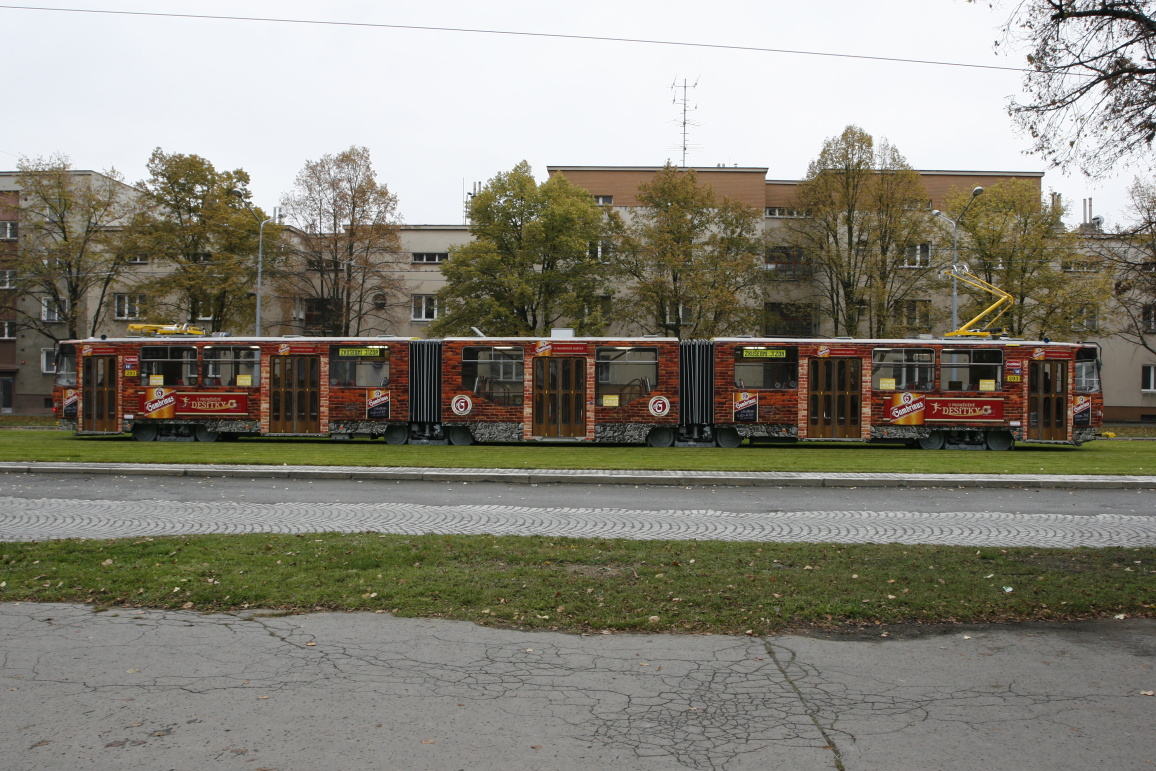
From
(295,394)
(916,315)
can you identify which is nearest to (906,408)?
(916,315)

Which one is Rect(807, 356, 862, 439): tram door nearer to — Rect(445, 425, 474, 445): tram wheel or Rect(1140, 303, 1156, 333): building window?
Rect(445, 425, 474, 445): tram wheel

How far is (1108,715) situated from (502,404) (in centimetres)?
2339

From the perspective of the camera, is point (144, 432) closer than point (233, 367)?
No

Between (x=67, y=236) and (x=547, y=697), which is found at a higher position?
(x=67, y=236)

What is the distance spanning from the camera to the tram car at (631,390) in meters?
26.8

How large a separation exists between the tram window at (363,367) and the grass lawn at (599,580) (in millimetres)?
18810

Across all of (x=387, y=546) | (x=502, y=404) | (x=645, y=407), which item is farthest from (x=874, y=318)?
(x=387, y=546)

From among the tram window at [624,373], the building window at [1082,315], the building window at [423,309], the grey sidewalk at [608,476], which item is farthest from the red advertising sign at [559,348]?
the building window at [1082,315]

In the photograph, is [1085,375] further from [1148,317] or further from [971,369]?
[1148,317]

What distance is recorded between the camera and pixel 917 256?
43938 millimetres

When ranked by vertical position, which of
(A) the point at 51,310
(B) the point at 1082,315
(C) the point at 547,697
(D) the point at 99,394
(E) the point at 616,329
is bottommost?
(C) the point at 547,697

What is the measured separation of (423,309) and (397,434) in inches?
933

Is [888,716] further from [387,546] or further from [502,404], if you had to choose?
[502,404]

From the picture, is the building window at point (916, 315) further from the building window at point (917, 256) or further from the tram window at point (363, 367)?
the tram window at point (363, 367)
